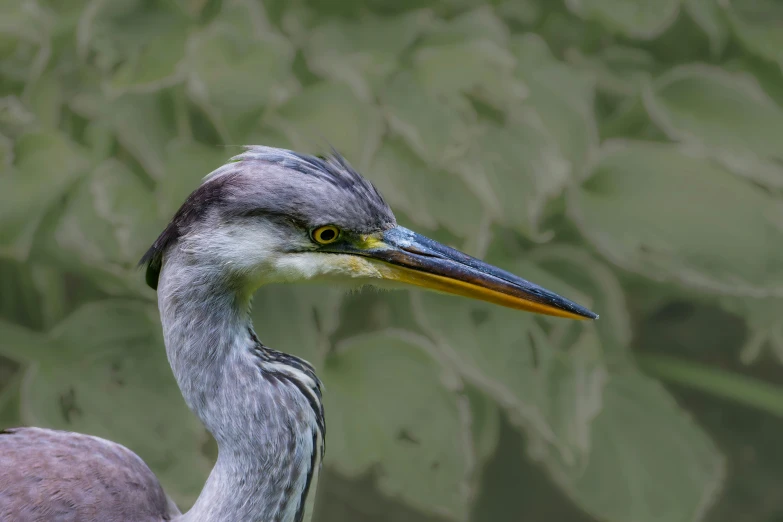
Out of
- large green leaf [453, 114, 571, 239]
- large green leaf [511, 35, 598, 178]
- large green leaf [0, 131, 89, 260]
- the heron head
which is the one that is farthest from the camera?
large green leaf [511, 35, 598, 178]

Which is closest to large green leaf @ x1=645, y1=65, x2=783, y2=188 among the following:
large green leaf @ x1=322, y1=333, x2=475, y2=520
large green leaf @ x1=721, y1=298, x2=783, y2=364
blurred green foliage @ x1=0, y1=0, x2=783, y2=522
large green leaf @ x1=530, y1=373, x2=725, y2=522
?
blurred green foliage @ x1=0, y1=0, x2=783, y2=522

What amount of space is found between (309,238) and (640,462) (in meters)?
1.17

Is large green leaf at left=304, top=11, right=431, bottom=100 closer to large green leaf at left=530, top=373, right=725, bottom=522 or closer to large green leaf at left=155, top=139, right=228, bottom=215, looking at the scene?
large green leaf at left=155, top=139, right=228, bottom=215

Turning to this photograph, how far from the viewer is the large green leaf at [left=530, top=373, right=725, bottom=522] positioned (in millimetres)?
1904

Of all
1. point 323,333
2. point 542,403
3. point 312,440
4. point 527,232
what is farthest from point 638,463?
point 312,440

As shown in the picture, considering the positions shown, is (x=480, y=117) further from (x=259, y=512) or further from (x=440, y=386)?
(x=259, y=512)

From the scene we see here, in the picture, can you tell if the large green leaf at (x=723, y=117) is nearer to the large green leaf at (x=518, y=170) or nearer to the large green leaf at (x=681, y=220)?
the large green leaf at (x=681, y=220)

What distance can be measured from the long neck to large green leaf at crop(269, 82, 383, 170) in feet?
2.00

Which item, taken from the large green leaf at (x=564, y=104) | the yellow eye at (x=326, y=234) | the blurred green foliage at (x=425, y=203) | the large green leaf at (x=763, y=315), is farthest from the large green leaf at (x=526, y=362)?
the yellow eye at (x=326, y=234)

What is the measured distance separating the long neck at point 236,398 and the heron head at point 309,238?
0.12 feet

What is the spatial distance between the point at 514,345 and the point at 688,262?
39 centimetres

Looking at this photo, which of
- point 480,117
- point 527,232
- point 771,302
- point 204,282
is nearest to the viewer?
point 204,282

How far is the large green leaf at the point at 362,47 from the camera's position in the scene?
1.76 meters

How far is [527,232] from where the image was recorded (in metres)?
1.69
